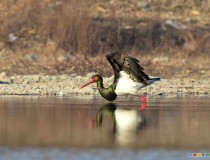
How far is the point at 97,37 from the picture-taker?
22.6 meters

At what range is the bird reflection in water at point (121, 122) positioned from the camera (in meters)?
10.3

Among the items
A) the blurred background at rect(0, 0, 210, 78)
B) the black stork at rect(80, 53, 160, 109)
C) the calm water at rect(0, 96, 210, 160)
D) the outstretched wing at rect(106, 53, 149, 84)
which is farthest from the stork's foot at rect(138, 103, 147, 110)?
the blurred background at rect(0, 0, 210, 78)

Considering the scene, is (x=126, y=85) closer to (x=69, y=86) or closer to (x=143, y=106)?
(x=143, y=106)

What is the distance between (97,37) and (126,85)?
7.76 m

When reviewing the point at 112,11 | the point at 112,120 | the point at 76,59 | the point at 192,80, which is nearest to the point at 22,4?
the point at 112,11

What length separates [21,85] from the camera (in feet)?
56.7

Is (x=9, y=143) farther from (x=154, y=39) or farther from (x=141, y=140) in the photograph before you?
(x=154, y=39)

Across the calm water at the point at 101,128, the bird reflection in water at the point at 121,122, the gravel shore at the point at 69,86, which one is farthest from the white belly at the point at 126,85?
the gravel shore at the point at 69,86

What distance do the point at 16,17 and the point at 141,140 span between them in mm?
15403

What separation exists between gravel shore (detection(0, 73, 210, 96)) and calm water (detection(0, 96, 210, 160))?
1.19 metres

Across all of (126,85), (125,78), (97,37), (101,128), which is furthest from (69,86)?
(101,128)

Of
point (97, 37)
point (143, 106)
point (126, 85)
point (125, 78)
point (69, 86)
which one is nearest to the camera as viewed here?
point (143, 106)

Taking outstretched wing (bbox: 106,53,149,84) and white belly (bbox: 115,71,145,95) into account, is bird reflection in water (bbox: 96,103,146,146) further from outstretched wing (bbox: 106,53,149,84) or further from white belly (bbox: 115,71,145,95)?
outstretched wing (bbox: 106,53,149,84)

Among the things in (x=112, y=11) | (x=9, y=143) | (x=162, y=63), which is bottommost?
(x=9, y=143)
